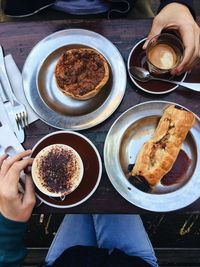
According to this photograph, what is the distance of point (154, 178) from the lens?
134 centimetres

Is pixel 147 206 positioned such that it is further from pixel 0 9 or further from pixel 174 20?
pixel 0 9

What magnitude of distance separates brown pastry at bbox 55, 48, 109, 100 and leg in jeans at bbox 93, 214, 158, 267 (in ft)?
2.19

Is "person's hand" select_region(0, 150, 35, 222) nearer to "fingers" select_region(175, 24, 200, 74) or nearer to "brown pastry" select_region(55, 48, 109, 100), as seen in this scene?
"brown pastry" select_region(55, 48, 109, 100)

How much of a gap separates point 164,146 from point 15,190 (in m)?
0.56

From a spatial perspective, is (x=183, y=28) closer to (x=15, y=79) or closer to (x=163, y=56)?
(x=163, y=56)

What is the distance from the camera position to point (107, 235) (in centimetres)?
176

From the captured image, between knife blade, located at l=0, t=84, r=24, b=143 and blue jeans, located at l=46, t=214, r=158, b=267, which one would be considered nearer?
knife blade, located at l=0, t=84, r=24, b=143

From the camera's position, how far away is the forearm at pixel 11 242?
140 centimetres

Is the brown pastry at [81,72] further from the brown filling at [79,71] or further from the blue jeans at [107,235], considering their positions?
the blue jeans at [107,235]

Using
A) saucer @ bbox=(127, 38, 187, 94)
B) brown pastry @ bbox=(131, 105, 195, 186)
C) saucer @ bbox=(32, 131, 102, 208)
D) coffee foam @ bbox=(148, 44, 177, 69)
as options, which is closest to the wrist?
saucer @ bbox=(32, 131, 102, 208)

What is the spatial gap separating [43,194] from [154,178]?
1.35 ft

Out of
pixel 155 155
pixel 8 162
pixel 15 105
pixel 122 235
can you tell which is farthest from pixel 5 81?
pixel 122 235

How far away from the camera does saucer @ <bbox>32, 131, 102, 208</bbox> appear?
137cm

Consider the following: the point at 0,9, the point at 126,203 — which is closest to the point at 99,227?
the point at 126,203
